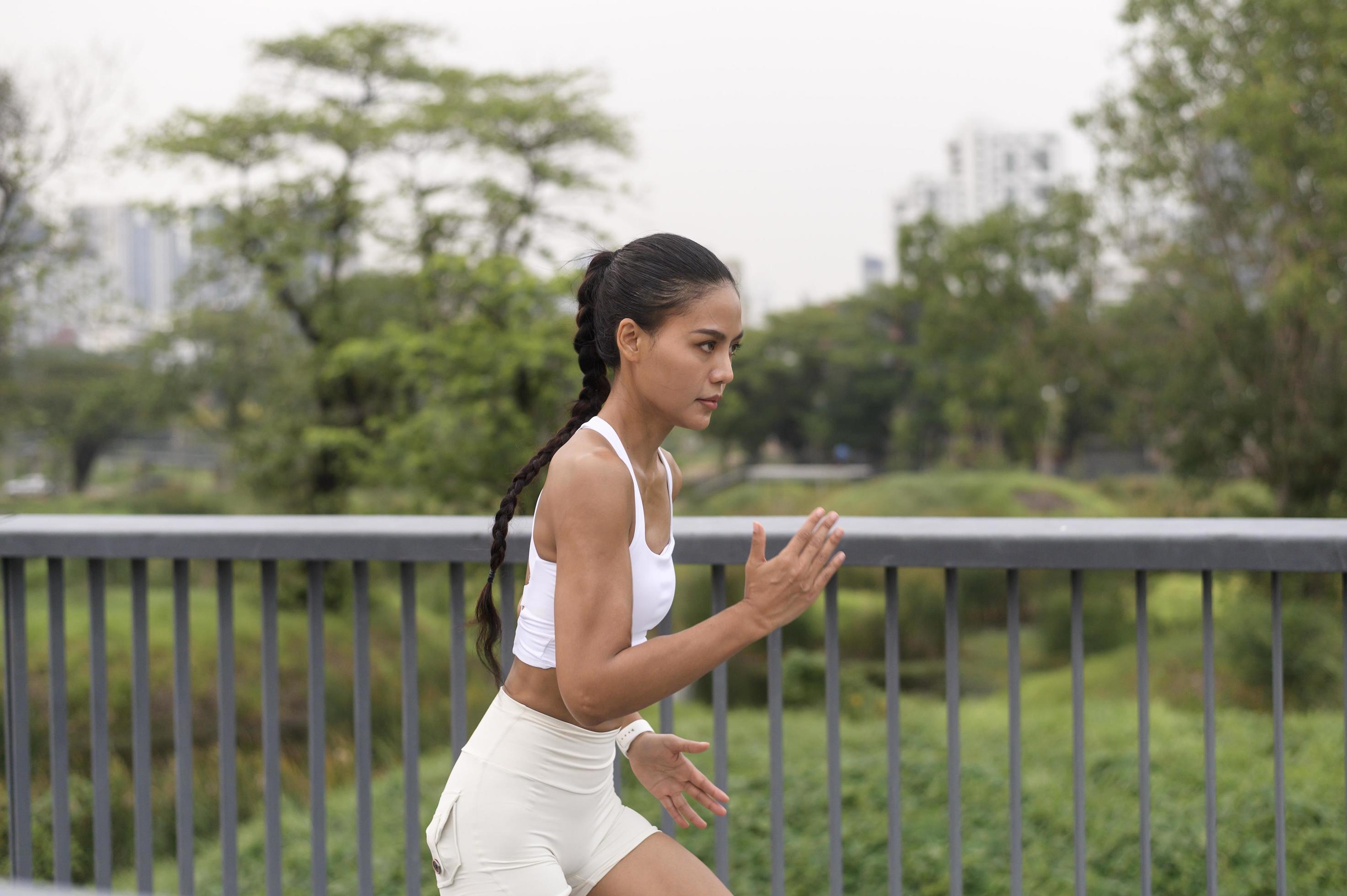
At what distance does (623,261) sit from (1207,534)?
121 centimetres

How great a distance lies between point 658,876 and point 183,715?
121 centimetres

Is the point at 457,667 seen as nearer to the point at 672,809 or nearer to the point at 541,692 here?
the point at 672,809

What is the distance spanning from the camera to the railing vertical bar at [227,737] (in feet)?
7.94

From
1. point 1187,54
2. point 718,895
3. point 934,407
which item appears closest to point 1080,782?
point 718,895

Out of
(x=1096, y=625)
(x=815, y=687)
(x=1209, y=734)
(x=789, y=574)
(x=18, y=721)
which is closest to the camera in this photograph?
(x=789, y=574)

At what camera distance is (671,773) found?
1.86 meters

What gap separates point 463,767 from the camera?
166cm

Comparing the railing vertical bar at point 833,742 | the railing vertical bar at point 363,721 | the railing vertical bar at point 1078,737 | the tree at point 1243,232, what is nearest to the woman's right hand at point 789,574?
the railing vertical bar at point 833,742

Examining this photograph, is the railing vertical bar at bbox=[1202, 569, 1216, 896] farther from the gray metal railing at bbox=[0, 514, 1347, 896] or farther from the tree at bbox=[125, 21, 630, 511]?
the tree at bbox=[125, 21, 630, 511]

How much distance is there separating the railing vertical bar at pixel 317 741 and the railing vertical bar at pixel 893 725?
1.08 metres

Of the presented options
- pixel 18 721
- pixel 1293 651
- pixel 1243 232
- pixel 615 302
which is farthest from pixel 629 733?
pixel 1243 232

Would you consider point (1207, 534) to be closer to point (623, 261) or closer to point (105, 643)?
point (623, 261)

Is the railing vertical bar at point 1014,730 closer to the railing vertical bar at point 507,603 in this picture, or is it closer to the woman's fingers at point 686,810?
the woman's fingers at point 686,810

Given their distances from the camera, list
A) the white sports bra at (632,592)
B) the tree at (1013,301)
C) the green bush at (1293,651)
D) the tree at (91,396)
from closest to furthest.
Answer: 1. the white sports bra at (632,592)
2. the green bush at (1293,651)
3. the tree at (1013,301)
4. the tree at (91,396)
